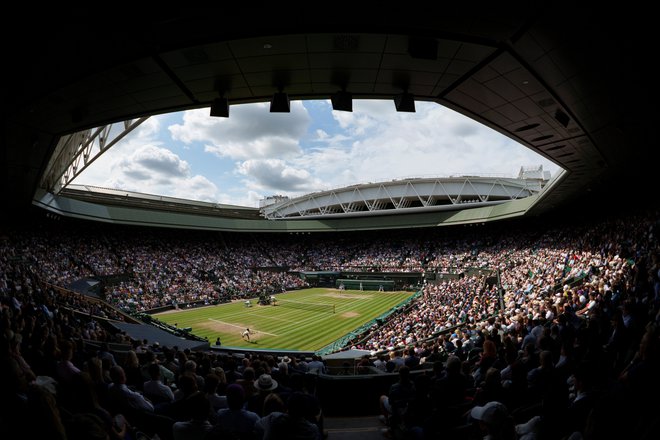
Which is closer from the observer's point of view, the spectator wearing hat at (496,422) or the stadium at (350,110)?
the spectator wearing hat at (496,422)

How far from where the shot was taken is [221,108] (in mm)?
7566

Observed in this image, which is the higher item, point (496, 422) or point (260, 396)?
point (496, 422)

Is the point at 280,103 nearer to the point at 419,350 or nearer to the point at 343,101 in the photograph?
the point at 343,101

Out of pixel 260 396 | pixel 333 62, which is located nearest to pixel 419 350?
pixel 260 396

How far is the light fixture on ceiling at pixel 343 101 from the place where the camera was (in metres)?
7.48

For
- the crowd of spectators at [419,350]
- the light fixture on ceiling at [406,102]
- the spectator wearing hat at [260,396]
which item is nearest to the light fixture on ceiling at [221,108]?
the light fixture on ceiling at [406,102]

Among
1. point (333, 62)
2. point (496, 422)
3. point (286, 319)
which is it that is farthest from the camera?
point (286, 319)

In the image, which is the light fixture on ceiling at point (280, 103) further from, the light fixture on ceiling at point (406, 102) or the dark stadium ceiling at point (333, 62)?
the light fixture on ceiling at point (406, 102)

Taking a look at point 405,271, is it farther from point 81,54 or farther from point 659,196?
point 81,54

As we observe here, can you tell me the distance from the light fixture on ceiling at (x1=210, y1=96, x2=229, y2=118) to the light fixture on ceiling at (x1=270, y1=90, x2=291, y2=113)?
40.6 inches

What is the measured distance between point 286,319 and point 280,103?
1034 inches

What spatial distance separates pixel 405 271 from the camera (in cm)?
4562

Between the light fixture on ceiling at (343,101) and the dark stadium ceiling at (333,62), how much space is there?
0.15m

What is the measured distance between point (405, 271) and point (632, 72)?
3994 centimetres
